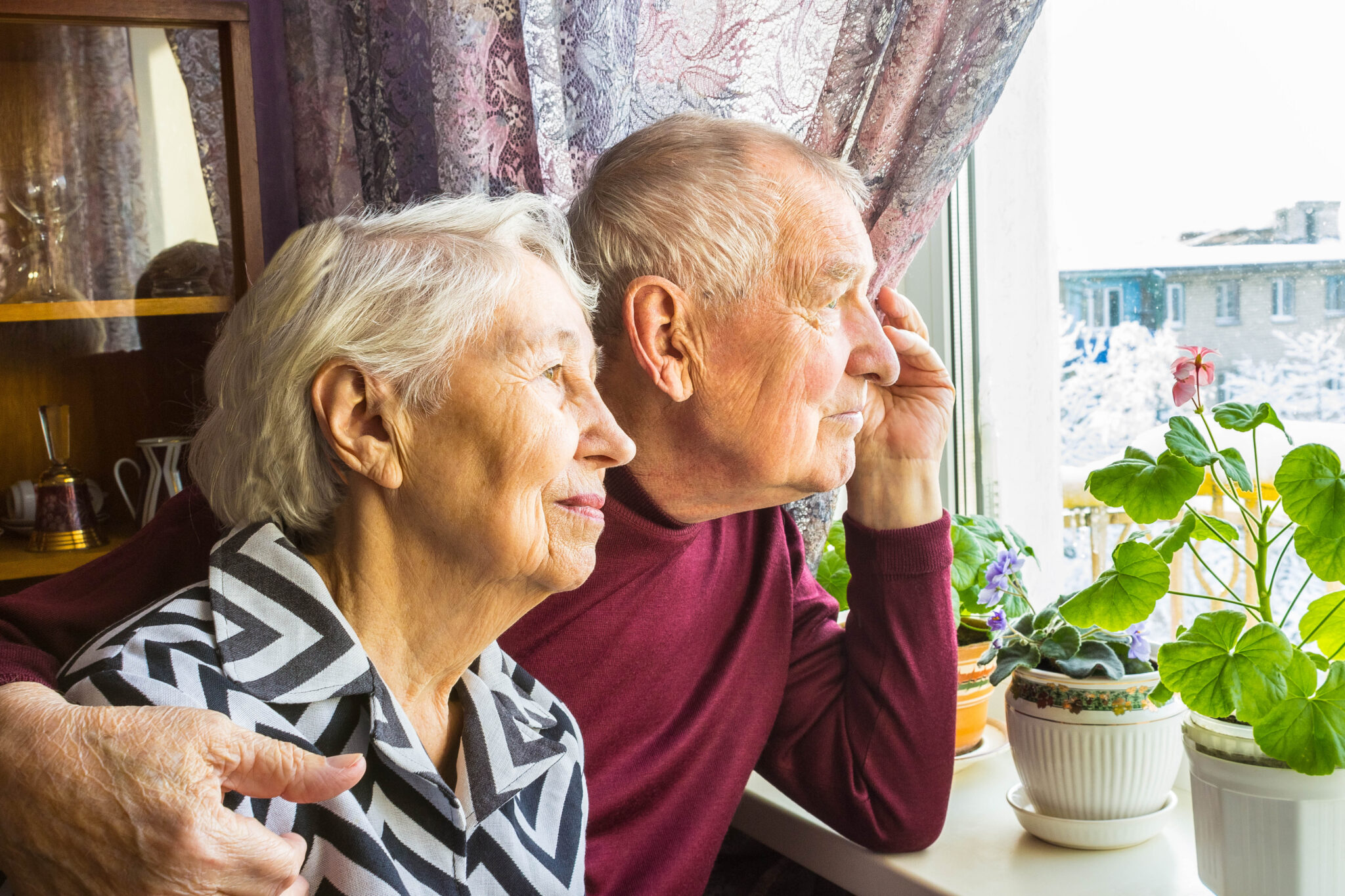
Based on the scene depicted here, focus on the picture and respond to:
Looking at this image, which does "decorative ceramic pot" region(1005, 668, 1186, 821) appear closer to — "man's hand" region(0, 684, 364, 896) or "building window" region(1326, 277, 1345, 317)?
"building window" region(1326, 277, 1345, 317)

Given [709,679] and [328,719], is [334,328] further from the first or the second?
[709,679]

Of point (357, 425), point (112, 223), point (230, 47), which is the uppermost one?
point (230, 47)

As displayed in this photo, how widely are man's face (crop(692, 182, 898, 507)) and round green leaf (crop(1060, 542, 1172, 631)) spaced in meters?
0.32

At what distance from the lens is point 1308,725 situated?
40.6 inches

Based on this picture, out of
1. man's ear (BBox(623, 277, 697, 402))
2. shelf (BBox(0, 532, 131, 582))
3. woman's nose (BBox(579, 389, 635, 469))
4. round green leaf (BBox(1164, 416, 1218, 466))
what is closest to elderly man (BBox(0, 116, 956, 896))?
man's ear (BBox(623, 277, 697, 402))

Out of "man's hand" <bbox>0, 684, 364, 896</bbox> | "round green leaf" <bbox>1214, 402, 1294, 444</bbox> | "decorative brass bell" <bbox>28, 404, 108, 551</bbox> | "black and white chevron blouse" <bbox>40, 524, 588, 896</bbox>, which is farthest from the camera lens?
"decorative brass bell" <bbox>28, 404, 108, 551</bbox>

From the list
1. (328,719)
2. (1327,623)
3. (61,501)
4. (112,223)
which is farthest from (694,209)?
(61,501)

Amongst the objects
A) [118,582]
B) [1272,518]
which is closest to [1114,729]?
[1272,518]

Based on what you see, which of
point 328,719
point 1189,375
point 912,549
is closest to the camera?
point 328,719

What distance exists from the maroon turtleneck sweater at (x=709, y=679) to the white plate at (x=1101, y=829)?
0.42ft

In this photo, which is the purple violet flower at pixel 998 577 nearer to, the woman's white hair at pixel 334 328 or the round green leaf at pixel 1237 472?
the round green leaf at pixel 1237 472

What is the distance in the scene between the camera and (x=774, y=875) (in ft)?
5.73

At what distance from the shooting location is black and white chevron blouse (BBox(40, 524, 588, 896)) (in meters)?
0.95

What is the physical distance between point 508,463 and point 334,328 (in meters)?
0.20
